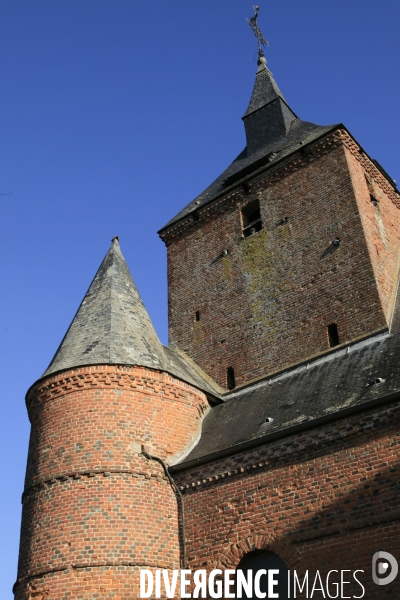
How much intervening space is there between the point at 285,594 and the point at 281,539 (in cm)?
94

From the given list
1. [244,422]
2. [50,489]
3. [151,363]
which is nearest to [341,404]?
[244,422]

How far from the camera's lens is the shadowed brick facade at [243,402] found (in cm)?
1115

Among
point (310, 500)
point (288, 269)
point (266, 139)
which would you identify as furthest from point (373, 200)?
point (310, 500)

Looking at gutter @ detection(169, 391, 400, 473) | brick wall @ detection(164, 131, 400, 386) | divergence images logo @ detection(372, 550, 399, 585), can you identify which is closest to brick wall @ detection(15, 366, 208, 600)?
gutter @ detection(169, 391, 400, 473)

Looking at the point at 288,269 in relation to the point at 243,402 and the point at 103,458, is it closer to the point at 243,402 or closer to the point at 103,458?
→ the point at 243,402

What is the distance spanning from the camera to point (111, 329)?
1465 centimetres

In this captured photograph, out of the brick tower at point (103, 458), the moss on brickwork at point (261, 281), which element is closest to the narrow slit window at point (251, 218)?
the moss on brickwork at point (261, 281)

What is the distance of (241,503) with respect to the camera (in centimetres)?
1212

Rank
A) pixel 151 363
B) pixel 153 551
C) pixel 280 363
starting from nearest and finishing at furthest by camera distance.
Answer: pixel 153 551 → pixel 151 363 → pixel 280 363

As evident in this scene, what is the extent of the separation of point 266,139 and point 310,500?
12991mm

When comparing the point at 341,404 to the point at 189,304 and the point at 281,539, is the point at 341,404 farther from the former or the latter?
the point at 189,304

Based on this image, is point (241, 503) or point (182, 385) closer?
point (241, 503)

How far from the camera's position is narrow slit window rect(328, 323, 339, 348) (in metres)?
14.8

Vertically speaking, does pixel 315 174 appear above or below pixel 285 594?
above
